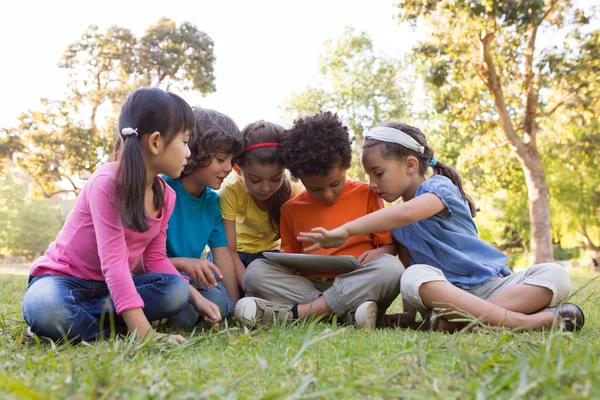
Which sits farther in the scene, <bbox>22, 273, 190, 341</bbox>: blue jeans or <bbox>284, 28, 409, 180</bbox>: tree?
<bbox>284, 28, 409, 180</bbox>: tree

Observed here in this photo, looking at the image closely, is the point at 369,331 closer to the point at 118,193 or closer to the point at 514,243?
the point at 118,193

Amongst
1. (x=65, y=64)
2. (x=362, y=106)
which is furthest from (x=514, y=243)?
(x=65, y=64)

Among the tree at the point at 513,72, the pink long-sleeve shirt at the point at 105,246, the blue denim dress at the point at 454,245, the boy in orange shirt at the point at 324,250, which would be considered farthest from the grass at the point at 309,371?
the tree at the point at 513,72

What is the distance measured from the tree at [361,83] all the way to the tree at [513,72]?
53.0 ft

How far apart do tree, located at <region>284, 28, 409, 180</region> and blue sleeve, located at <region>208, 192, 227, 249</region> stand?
26.2 meters

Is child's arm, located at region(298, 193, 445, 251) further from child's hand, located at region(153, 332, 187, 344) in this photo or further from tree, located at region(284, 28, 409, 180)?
tree, located at region(284, 28, 409, 180)

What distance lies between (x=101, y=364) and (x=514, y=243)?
105 feet

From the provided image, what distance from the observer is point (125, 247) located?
94.6 inches

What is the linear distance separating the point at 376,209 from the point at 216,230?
3.33 ft

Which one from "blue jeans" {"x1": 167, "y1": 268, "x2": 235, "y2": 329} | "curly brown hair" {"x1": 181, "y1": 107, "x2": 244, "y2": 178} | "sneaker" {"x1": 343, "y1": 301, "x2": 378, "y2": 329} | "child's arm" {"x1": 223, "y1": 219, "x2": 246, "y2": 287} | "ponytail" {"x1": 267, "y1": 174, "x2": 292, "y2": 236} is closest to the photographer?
"sneaker" {"x1": 343, "y1": 301, "x2": 378, "y2": 329}

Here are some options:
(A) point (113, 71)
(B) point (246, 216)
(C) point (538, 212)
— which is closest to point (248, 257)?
(B) point (246, 216)

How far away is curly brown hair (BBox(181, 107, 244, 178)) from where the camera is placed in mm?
3160

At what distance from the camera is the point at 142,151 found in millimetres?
2527

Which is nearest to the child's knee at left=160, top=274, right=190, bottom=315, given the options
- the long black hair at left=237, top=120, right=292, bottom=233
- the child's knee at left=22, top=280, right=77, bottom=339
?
the child's knee at left=22, top=280, right=77, bottom=339
